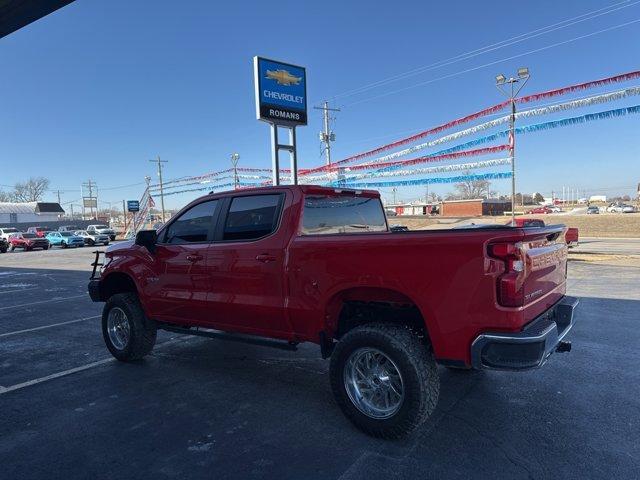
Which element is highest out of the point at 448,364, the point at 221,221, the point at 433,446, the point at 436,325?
the point at 221,221

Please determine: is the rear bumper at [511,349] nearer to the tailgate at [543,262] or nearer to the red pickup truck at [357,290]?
the red pickup truck at [357,290]

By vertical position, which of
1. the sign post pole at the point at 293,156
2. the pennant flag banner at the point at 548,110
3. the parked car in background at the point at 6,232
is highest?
the pennant flag banner at the point at 548,110

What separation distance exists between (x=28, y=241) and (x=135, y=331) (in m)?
40.0

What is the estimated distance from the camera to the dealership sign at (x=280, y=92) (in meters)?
11.4

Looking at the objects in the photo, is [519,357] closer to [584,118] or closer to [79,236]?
[584,118]

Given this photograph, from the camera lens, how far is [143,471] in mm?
3197

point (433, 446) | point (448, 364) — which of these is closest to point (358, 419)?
point (433, 446)

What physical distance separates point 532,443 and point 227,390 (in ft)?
9.26

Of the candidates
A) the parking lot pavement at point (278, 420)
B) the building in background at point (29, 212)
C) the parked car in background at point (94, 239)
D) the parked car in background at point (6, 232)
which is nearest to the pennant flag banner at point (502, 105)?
the parking lot pavement at point (278, 420)

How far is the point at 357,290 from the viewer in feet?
12.6

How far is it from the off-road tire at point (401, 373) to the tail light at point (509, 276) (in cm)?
77

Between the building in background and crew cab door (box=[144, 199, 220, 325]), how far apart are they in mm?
104579

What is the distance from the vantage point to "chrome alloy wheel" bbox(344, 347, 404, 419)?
11.9ft

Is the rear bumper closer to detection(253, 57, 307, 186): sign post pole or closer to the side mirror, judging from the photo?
the side mirror
